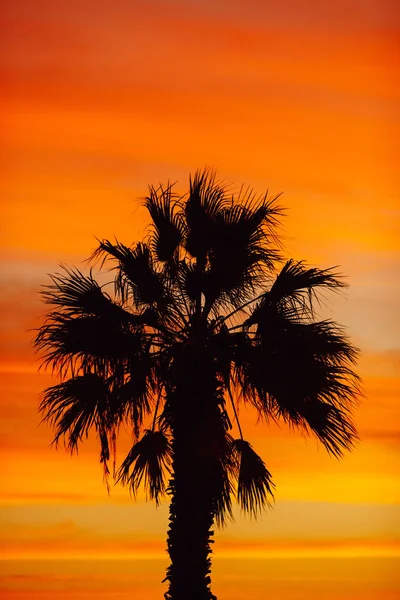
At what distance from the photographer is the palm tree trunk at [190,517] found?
23.1 meters

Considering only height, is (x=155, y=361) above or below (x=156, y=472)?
above

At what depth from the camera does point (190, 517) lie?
23.2m

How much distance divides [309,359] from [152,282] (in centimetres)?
273

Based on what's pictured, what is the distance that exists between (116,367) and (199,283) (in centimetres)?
175

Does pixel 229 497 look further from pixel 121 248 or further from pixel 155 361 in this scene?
pixel 121 248

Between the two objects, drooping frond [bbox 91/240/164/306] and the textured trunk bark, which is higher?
drooping frond [bbox 91/240/164/306]

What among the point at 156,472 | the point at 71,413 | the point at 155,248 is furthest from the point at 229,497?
the point at 155,248

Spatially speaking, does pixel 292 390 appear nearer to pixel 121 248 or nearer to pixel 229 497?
pixel 229 497

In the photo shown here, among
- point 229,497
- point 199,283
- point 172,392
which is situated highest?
point 199,283

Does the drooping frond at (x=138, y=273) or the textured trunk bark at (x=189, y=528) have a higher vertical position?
the drooping frond at (x=138, y=273)

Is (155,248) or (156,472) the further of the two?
(155,248)

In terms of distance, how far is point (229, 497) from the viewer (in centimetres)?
2322

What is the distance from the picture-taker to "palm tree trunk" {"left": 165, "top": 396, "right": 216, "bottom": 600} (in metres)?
23.1

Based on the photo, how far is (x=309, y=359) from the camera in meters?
23.3
